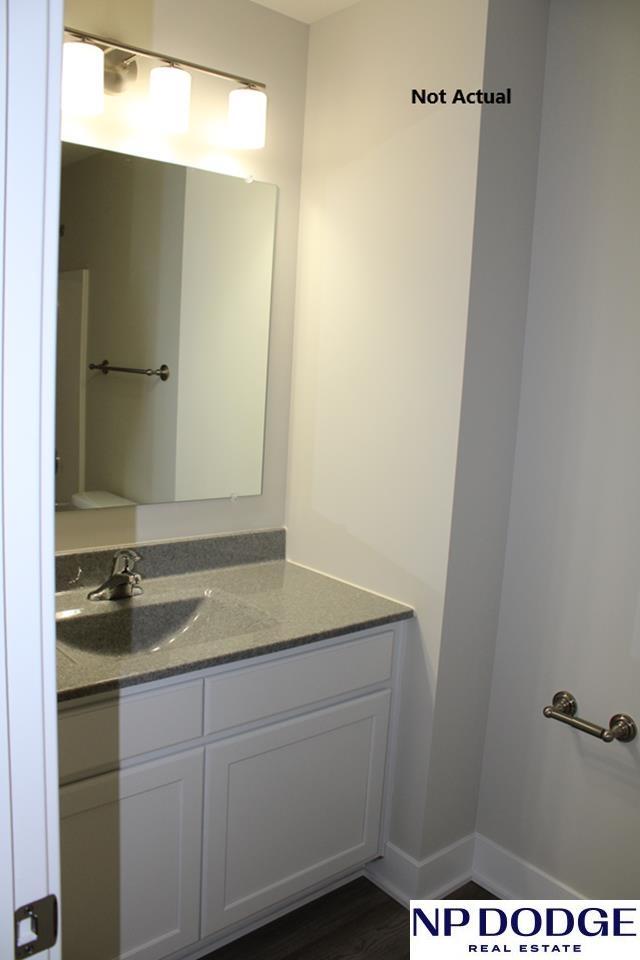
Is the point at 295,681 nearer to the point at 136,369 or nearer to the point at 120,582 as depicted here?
the point at 120,582

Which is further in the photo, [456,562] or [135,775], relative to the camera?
[456,562]

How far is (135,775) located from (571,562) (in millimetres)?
1183

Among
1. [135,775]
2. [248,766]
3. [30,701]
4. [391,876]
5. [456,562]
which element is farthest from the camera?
[391,876]

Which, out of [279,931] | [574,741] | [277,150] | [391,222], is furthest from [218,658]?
[277,150]

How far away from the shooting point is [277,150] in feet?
7.70

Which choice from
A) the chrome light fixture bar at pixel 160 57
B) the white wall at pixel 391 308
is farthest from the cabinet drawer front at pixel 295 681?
the chrome light fixture bar at pixel 160 57

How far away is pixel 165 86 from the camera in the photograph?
6.61ft

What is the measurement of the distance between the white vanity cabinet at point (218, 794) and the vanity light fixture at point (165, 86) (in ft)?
4.50

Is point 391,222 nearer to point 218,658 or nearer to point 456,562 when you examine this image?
point 456,562

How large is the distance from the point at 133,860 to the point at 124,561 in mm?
720

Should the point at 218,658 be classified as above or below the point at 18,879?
below

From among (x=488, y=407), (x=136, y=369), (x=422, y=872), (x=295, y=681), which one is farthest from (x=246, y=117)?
(x=422, y=872)

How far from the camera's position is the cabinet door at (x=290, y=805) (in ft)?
6.10

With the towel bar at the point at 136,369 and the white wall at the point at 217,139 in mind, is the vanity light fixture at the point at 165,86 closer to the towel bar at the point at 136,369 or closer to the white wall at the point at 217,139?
the white wall at the point at 217,139
